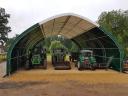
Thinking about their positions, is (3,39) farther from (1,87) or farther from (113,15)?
(1,87)

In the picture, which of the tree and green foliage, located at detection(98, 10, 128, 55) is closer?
green foliage, located at detection(98, 10, 128, 55)

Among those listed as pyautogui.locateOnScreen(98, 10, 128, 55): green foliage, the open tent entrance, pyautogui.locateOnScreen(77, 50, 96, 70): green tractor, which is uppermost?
pyautogui.locateOnScreen(98, 10, 128, 55): green foliage

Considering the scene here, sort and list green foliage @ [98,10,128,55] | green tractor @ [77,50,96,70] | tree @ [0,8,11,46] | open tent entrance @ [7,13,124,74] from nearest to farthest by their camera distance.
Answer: open tent entrance @ [7,13,124,74] → green tractor @ [77,50,96,70] → green foliage @ [98,10,128,55] → tree @ [0,8,11,46]

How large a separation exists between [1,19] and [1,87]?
5925cm

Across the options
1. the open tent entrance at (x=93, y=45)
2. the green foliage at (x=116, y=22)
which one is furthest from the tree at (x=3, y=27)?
the open tent entrance at (x=93, y=45)

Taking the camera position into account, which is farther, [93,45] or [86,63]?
[93,45]

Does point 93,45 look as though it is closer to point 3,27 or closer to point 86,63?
point 86,63

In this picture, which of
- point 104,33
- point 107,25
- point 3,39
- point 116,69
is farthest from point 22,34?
point 3,39

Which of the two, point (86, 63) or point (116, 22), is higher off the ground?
point (116, 22)

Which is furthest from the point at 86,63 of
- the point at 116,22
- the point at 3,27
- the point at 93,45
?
the point at 3,27

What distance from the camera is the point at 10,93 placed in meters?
13.7

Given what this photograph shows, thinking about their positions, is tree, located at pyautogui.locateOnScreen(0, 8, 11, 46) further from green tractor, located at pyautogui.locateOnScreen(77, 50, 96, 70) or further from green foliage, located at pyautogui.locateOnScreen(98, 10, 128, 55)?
green tractor, located at pyautogui.locateOnScreen(77, 50, 96, 70)

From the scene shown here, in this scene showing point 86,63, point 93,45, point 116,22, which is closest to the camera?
point 86,63

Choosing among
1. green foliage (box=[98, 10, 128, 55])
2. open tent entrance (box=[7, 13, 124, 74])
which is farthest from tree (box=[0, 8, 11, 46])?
open tent entrance (box=[7, 13, 124, 74])
